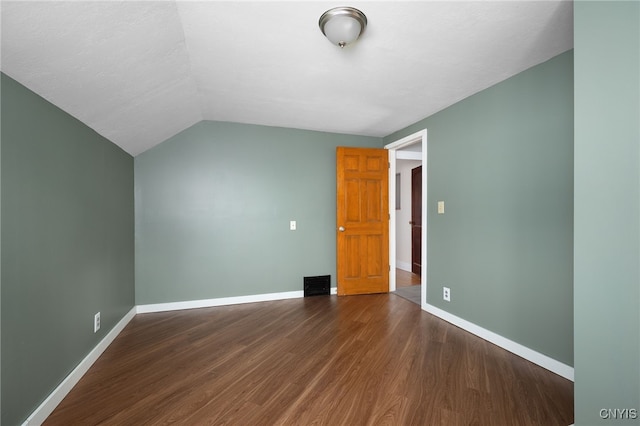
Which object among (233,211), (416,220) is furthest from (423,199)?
(233,211)

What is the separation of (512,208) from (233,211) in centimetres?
308

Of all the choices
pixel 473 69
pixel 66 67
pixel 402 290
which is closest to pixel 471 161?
pixel 473 69

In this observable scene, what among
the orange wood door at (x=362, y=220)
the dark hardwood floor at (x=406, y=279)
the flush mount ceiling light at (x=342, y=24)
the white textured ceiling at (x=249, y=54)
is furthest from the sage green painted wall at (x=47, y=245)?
the dark hardwood floor at (x=406, y=279)

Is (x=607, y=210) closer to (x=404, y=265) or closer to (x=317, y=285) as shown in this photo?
(x=317, y=285)

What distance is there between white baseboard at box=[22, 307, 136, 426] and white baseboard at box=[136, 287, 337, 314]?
649 millimetres

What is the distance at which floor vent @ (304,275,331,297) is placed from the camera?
399cm

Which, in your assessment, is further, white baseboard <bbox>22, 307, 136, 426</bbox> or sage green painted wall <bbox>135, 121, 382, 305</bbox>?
sage green painted wall <bbox>135, 121, 382, 305</bbox>

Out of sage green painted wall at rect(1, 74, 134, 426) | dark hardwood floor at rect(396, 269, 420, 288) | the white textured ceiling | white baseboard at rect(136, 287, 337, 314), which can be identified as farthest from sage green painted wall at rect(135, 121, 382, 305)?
dark hardwood floor at rect(396, 269, 420, 288)

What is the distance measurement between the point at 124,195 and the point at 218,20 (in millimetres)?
2198

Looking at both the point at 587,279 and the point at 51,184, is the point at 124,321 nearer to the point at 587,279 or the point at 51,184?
the point at 51,184

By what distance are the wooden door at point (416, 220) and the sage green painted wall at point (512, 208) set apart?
2.39m

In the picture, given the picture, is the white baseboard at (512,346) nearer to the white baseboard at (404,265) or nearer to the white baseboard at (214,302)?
the white baseboard at (214,302)

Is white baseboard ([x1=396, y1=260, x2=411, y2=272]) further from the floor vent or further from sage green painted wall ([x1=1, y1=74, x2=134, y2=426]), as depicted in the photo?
sage green painted wall ([x1=1, y1=74, x2=134, y2=426])

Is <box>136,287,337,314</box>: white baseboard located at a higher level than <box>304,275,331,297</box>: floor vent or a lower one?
lower
